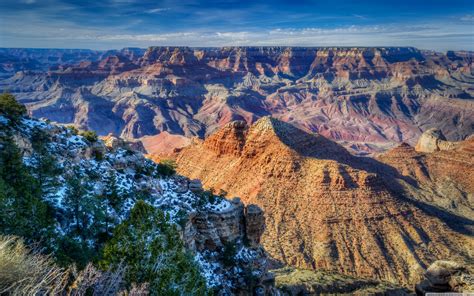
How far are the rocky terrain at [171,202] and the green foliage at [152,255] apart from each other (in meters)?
5.16

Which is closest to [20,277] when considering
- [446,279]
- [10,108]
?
[10,108]

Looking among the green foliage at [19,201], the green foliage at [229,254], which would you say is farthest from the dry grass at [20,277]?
the green foliage at [229,254]

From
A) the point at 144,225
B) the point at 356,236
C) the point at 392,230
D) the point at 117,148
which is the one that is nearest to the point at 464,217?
the point at 392,230

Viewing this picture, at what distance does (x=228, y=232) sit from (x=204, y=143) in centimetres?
5122

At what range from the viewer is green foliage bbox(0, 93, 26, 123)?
25486 mm

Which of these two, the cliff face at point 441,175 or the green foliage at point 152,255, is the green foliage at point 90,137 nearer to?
the green foliage at point 152,255

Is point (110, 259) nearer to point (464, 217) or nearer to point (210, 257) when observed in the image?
point (210, 257)

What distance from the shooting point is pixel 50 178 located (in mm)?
23344

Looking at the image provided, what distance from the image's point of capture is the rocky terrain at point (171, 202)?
78.3ft

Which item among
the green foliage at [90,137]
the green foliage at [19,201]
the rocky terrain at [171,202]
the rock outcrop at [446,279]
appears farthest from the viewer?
the rock outcrop at [446,279]

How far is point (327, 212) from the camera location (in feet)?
172

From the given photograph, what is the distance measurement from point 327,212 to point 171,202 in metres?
31.9

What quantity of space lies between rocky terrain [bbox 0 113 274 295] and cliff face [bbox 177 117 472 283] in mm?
20196

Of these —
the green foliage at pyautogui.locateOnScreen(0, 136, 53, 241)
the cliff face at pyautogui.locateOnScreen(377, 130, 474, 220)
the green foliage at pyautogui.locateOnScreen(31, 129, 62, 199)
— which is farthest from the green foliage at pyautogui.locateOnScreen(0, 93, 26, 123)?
the cliff face at pyautogui.locateOnScreen(377, 130, 474, 220)
